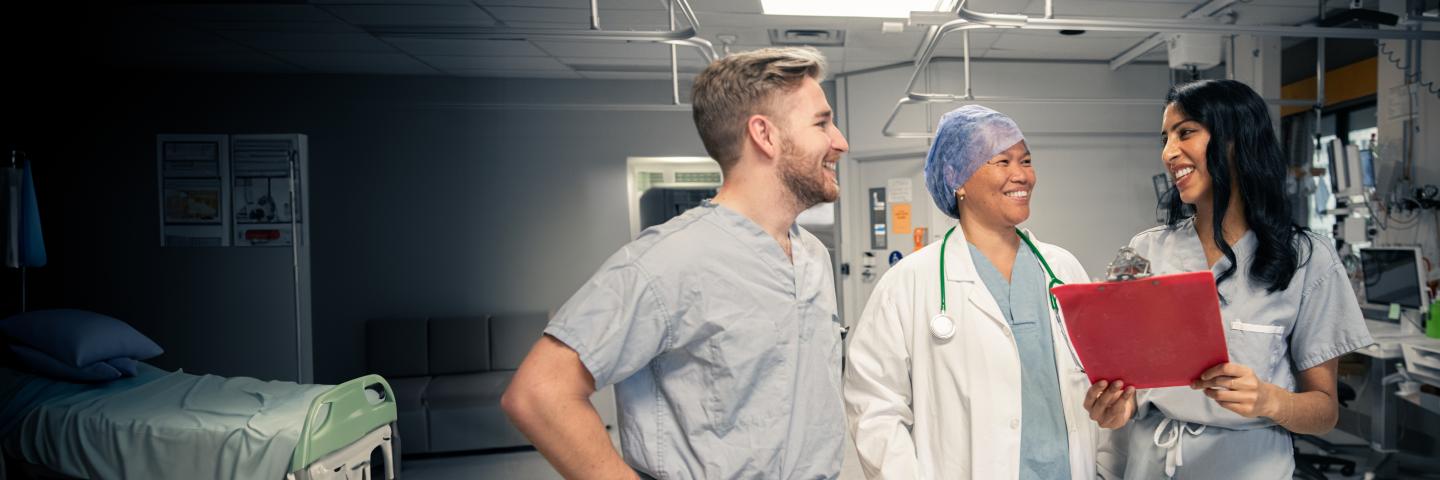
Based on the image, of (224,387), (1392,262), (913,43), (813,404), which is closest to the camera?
(813,404)

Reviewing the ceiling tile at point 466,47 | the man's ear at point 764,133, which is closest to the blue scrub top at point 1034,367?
the man's ear at point 764,133

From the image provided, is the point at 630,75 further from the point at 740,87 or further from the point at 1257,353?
the point at 1257,353

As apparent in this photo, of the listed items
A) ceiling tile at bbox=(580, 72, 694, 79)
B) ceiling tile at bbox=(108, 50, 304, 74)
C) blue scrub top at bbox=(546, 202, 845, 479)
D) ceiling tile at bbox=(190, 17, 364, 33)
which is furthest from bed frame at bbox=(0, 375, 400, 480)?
ceiling tile at bbox=(580, 72, 694, 79)

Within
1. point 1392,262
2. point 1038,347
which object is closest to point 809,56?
point 1038,347

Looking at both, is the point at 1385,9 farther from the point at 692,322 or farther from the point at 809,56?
the point at 692,322

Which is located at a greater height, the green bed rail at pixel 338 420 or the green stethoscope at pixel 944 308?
the green stethoscope at pixel 944 308

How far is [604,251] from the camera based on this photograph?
5082 millimetres

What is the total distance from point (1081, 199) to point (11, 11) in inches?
252

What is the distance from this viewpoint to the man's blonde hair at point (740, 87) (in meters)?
1.06

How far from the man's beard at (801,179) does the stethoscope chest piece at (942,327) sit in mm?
393

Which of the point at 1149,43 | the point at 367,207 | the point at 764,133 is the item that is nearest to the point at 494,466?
the point at 367,207

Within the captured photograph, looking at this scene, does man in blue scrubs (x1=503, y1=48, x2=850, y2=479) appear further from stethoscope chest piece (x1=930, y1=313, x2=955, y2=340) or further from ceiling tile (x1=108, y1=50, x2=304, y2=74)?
ceiling tile (x1=108, y1=50, x2=304, y2=74)

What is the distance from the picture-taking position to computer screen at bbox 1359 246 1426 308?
11.3 ft

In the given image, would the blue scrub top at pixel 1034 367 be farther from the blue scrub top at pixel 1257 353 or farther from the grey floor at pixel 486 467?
the grey floor at pixel 486 467
